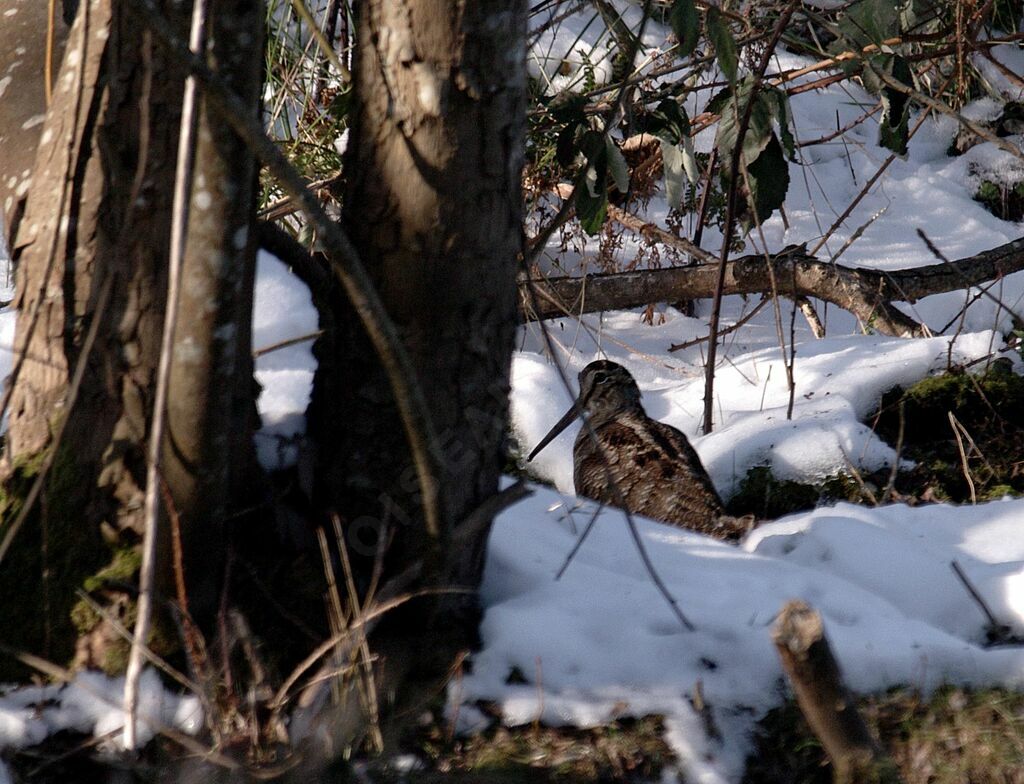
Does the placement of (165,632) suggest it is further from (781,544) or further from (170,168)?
(781,544)

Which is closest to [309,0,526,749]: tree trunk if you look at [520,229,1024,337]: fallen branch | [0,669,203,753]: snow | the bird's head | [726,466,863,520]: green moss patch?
[0,669,203,753]: snow

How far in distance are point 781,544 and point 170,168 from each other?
1.95 meters

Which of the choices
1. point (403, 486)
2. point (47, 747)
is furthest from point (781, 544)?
point (47, 747)

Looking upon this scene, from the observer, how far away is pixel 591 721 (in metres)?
2.15

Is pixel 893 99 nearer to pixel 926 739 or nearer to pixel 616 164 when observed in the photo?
pixel 616 164

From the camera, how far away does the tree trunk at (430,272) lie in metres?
Answer: 1.97

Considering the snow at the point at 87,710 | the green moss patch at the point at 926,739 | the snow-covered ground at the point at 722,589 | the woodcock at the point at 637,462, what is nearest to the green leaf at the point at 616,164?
the woodcock at the point at 637,462

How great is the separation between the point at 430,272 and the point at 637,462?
2.73 meters

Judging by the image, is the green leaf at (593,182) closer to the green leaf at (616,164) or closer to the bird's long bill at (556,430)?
the green leaf at (616,164)

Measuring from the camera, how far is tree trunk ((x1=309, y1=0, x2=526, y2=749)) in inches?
77.5

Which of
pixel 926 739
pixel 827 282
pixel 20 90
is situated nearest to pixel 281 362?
pixel 20 90

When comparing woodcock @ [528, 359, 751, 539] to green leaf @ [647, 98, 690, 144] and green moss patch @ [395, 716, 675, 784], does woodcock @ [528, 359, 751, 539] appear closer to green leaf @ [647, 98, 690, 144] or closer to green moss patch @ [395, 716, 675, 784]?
green leaf @ [647, 98, 690, 144]

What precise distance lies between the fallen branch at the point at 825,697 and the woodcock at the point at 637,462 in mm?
1860

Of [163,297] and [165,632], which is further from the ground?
[163,297]
